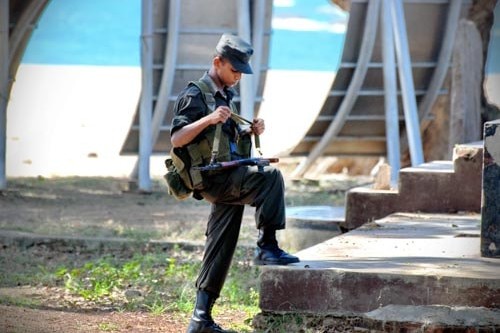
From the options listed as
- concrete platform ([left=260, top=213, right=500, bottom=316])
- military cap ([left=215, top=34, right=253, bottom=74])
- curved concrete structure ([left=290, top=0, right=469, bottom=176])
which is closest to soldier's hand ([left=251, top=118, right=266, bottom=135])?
military cap ([left=215, top=34, right=253, bottom=74])

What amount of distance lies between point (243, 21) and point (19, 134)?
38.2ft

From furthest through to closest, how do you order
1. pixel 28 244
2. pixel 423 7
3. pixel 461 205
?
pixel 423 7, pixel 28 244, pixel 461 205

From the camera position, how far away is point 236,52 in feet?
24.2

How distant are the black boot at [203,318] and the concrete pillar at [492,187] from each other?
1928mm

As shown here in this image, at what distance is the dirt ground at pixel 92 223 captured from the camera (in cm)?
848

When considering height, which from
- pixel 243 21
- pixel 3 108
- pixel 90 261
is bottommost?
pixel 90 261

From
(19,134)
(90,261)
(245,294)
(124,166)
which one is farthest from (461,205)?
(19,134)

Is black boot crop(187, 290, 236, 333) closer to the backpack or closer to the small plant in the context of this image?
the backpack

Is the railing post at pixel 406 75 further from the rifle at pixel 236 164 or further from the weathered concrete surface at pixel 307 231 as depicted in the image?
the rifle at pixel 236 164

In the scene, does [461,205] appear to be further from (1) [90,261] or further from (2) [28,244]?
(2) [28,244]

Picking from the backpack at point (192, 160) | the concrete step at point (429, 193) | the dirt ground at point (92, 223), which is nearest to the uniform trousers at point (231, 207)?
the backpack at point (192, 160)

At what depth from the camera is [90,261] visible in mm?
11977

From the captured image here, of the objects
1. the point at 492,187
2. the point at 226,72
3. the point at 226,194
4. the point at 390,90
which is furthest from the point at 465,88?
the point at 226,194

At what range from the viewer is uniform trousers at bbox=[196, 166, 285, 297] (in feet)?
24.2
